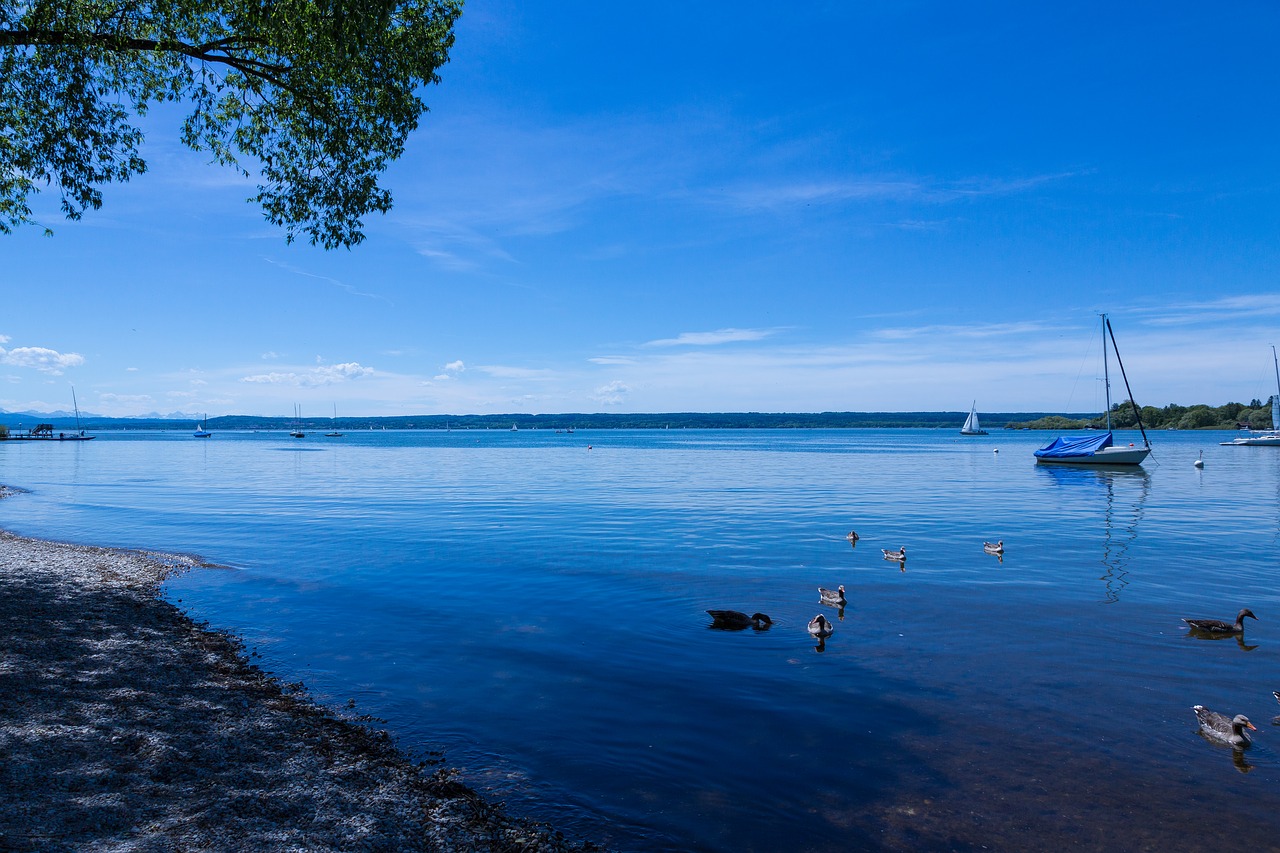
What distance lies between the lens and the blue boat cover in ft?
237

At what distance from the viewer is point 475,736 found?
405 inches

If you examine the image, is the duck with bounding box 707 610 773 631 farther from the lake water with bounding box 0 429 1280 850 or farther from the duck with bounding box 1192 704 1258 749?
the duck with bounding box 1192 704 1258 749

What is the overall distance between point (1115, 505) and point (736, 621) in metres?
36.2

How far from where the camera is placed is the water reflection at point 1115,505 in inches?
878

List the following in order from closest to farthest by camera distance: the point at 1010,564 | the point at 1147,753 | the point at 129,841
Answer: the point at 129,841
the point at 1147,753
the point at 1010,564

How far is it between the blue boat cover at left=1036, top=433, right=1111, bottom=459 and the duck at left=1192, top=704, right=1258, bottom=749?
7104 cm

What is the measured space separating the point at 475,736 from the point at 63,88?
60.3ft

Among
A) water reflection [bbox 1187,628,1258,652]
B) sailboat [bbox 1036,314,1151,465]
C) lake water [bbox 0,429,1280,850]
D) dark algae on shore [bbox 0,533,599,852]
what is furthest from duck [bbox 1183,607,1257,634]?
sailboat [bbox 1036,314,1151,465]

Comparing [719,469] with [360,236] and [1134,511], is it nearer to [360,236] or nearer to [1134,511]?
[1134,511]

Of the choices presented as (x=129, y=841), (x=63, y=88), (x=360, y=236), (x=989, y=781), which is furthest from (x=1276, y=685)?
(x=63, y=88)

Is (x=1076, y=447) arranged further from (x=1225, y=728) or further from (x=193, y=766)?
(x=193, y=766)

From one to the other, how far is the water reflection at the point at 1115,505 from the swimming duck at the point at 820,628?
8.75 metres

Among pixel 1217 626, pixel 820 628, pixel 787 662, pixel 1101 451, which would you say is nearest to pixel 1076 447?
pixel 1101 451

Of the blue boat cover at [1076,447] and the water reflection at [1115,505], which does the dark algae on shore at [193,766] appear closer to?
the water reflection at [1115,505]
